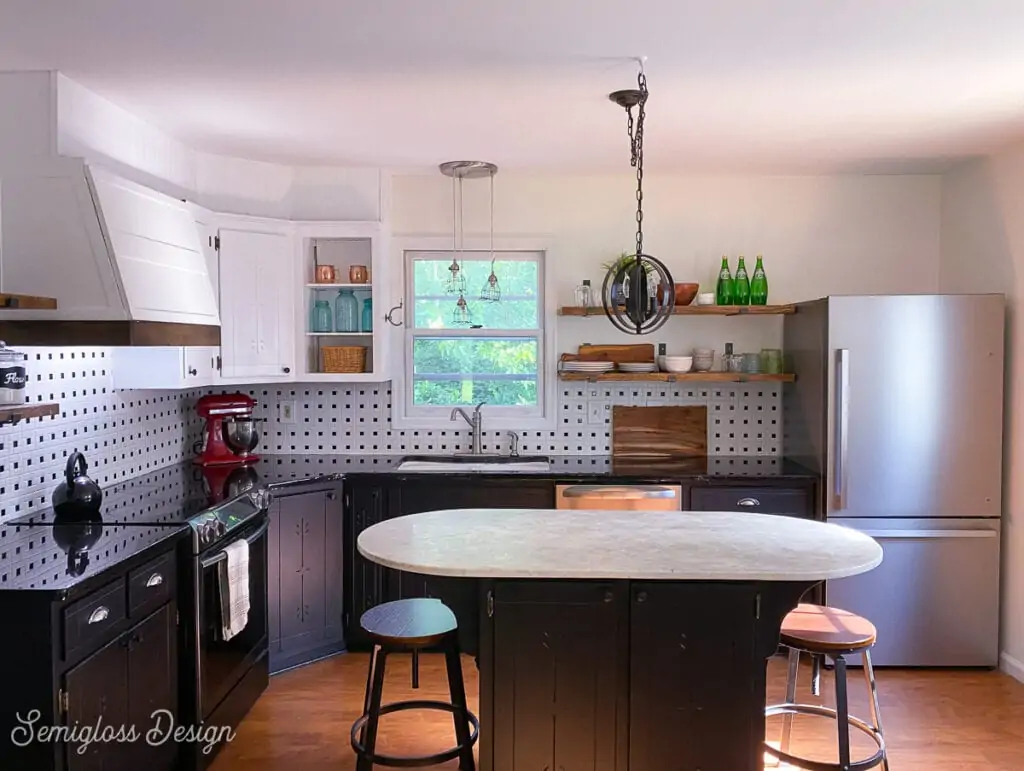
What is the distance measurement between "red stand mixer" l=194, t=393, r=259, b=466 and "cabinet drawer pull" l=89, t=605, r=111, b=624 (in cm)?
186

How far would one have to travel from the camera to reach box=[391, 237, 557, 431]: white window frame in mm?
4684

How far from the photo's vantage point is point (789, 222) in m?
4.67

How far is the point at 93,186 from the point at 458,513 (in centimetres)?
168

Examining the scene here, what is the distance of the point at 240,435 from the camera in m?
4.17

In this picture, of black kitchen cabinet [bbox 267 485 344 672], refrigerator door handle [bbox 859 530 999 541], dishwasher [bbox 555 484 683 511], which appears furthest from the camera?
dishwasher [bbox 555 484 683 511]

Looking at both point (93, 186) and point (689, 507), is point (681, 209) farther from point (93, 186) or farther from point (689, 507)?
point (93, 186)

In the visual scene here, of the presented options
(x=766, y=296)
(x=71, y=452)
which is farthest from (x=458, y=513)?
(x=766, y=296)

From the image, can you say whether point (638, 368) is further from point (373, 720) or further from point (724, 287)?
point (373, 720)

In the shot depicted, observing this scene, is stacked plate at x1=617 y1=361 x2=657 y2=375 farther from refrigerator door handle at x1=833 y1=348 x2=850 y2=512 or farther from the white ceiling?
the white ceiling

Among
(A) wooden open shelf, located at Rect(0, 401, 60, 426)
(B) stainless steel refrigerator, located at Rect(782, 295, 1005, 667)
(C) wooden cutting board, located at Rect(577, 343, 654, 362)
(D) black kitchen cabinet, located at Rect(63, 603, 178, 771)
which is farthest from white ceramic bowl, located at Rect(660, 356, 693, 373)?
(A) wooden open shelf, located at Rect(0, 401, 60, 426)

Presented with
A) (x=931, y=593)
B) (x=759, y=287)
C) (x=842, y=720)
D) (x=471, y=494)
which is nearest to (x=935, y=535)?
(x=931, y=593)

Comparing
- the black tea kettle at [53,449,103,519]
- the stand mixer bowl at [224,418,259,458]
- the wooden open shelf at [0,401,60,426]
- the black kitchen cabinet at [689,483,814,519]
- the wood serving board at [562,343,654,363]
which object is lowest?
the black kitchen cabinet at [689,483,814,519]

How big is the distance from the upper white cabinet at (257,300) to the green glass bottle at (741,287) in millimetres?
2355

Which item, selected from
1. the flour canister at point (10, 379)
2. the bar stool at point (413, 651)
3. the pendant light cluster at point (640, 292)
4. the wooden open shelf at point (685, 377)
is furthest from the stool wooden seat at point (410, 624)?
the wooden open shelf at point (685, 377)
